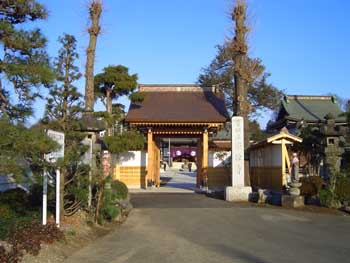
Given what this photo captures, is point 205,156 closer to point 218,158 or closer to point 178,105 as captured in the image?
point 218,158

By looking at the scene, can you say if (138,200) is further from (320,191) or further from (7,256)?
(7,256)

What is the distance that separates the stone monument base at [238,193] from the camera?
20.4m

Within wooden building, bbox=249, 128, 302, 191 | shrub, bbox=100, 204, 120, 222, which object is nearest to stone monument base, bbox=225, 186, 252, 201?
wooden building, bbox=249, 128, 302, 191

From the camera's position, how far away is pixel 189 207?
1777 cm

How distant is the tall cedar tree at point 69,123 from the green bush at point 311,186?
31.0 feet

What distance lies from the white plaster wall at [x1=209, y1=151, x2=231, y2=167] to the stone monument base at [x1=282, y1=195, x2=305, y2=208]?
10.8 meters

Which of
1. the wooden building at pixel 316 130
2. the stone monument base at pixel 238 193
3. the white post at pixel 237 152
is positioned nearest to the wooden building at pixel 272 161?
the wooden building at pixel 316 130

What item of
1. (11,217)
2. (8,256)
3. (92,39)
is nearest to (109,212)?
(11,217)

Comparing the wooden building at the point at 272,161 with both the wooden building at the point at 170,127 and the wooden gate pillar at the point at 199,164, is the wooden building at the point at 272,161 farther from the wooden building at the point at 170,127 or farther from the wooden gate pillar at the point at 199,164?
the wooden gate pillar at the point at 199,164

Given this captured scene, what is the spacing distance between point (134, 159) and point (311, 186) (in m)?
12.1

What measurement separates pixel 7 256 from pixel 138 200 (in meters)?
13.0

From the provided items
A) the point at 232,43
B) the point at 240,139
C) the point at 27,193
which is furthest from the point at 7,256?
the point at 232,43

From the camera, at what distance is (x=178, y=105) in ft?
95.4

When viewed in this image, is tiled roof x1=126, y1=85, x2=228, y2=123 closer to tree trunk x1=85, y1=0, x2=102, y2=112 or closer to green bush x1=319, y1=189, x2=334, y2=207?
tree trunk x1=85, y1=0, x2=102, y2=112
